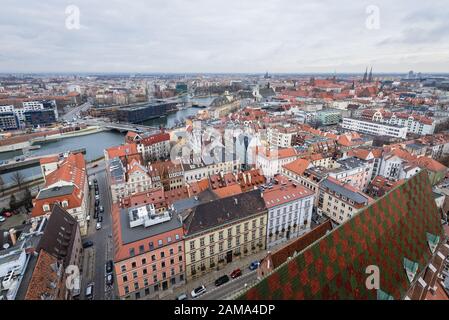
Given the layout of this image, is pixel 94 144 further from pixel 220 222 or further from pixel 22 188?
pixel 220 222

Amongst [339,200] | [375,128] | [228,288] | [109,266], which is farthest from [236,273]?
[375,128]

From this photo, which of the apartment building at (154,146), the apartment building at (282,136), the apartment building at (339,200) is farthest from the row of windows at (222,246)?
the apartment building at (154,146)

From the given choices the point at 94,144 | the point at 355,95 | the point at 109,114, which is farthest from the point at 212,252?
the point at 355,95

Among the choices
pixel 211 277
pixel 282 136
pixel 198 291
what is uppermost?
pixel 282 136

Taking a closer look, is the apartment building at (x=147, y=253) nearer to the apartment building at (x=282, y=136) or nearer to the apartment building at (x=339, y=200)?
the apartment building at (x=339, y=200)

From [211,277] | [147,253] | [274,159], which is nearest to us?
[147,253]

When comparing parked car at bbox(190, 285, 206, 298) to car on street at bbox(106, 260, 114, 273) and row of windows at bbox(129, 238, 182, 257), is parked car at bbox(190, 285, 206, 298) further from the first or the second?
car on street at bbox(106, 260, 114, 273)

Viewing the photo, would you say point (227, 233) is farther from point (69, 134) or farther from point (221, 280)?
point (69, 134)
